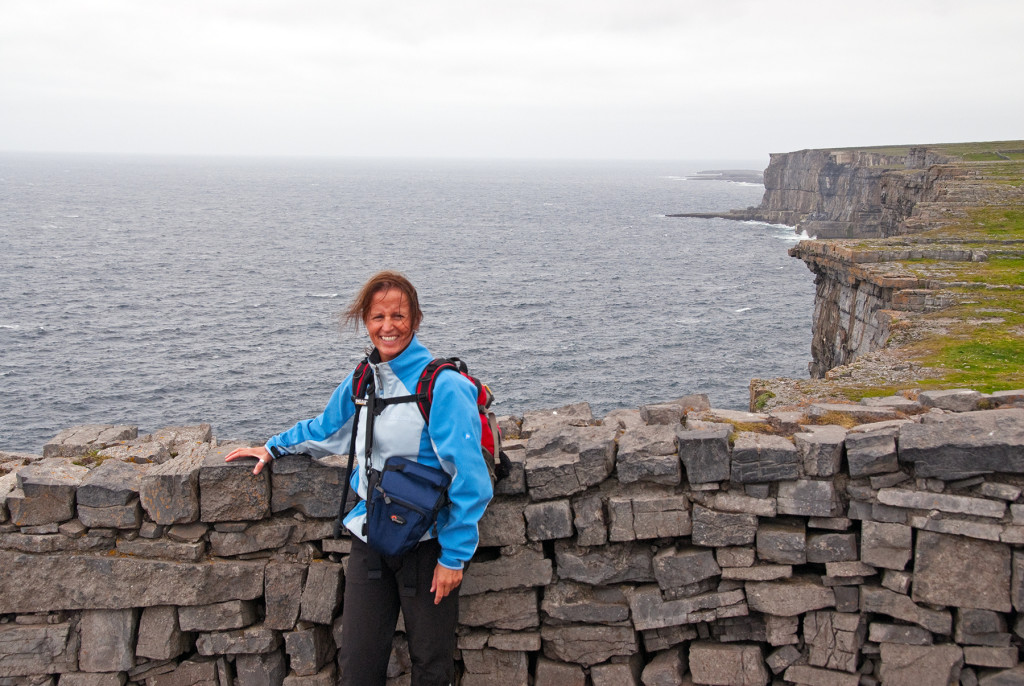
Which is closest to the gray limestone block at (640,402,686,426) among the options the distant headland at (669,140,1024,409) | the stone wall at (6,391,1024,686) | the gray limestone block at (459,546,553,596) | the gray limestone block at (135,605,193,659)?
the stone wall at (6,391,1024,686)

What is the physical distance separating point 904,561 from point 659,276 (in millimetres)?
83725

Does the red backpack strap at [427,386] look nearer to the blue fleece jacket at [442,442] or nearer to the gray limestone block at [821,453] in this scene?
the blue fleece jacket at [442,442]

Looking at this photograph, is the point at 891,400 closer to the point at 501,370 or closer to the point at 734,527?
the point at 734,527

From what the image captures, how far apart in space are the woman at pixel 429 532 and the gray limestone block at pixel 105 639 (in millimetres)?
2791

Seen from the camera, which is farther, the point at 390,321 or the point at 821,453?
the point at 821,453

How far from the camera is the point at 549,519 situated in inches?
325

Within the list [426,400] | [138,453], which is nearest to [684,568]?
[426,400]

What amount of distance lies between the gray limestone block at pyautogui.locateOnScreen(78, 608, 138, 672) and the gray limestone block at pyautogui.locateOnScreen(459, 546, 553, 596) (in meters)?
3.29

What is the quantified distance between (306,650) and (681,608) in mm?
3652

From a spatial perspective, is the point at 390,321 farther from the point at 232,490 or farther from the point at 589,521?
the point at 589,521

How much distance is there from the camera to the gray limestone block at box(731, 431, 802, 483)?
26.5 ft

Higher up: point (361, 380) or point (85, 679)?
point (361, 380)

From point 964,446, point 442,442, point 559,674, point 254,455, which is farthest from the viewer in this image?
point 559,674

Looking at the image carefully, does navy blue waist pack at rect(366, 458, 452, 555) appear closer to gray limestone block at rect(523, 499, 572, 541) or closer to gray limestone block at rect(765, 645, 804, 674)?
gray limestone block at rect(523, 499, 572, 541)
